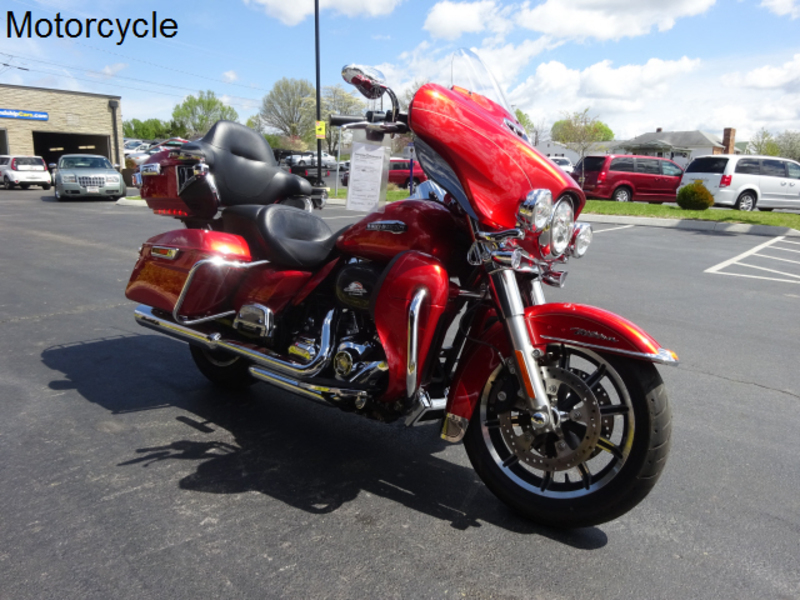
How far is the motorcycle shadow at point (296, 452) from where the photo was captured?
111 inches

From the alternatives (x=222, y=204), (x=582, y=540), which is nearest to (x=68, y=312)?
(x=222, y=204)

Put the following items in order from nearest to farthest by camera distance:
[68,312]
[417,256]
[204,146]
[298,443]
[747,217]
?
[417,256] → [298,443] → [204,146] → [68,312] → [747,217]

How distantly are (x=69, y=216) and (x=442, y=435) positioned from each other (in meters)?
16.0

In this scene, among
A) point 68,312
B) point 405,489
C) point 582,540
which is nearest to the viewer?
point 582,540

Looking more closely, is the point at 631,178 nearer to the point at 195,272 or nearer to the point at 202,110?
the point at 195,272

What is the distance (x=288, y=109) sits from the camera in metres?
66.6

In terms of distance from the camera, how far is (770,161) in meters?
18.4

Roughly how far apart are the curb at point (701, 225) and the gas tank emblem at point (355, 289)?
13.2 m

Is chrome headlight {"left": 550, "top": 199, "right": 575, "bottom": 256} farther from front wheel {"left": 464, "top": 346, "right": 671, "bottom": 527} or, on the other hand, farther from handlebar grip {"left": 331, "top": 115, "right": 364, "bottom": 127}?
handlebar grip {"left": 331, "top": 115, "right": 364, "bottom": 127}

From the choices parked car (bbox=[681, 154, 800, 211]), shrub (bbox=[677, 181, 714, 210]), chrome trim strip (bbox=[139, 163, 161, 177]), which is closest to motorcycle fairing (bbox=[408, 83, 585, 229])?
chrome trim strip (bbox=[139, 163, 161, 177])

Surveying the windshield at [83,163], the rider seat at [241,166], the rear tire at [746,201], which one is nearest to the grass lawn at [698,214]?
the rear tire at [746,201]

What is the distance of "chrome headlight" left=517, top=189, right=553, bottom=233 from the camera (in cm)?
242

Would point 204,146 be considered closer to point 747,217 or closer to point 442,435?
point 442,435

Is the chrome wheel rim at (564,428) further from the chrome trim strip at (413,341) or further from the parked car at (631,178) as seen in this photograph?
the parked car at (631,178)
